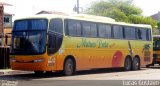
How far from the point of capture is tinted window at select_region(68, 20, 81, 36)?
23375mm

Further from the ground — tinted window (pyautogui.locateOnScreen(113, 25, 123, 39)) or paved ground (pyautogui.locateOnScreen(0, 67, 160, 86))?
tinted window (pyautogui.locateOnScreen(113, 25, 123, 39))

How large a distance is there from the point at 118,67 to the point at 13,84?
12.9 m

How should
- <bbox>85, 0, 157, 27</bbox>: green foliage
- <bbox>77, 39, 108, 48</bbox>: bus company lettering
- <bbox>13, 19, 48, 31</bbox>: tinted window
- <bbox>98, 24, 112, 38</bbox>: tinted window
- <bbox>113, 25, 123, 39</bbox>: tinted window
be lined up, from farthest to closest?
<bbox>85, 0, 157, 27</bbox>: green foliage → <bbox>113, 25, 123, 39</bbox>: tinted window → <bbox>98, 24, 112, 38</bbox>: tinted window → <bbox>77, 39, 108, 48</bbox>: bus company lettering → <bbox>13, 19, 48, 31</bbox>: tinted window

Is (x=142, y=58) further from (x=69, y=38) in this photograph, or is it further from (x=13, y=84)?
(x=13, y=84)

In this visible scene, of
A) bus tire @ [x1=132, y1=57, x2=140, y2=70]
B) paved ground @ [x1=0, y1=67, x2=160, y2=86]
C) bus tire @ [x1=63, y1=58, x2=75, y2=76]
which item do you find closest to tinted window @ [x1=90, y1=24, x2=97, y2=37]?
bus tire @ [x1=63, y1=58, x2=75, y2=76]

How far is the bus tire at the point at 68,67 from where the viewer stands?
23.1m

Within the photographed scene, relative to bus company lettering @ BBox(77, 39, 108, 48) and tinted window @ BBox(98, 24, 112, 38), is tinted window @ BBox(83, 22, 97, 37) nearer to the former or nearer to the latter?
bus company lettering @ BBox(77, 39, 108, 48)

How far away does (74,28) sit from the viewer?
23.8m

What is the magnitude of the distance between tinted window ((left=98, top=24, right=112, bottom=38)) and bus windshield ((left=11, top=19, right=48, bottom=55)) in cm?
522

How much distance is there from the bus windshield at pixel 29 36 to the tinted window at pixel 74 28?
6.25ft

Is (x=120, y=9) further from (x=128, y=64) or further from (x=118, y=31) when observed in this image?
(x=118, y=31)

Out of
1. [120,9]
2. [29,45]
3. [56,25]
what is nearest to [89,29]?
[56,25]

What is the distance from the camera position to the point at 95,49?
26.1 meters

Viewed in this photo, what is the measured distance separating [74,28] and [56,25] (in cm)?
168
